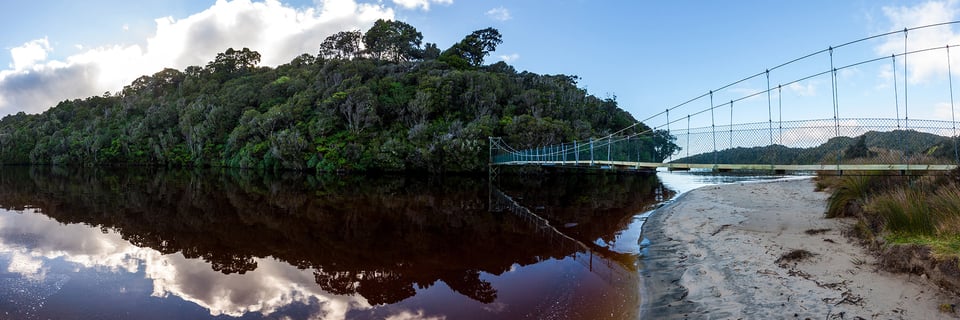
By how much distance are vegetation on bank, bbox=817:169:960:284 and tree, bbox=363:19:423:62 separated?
4951 centimetres

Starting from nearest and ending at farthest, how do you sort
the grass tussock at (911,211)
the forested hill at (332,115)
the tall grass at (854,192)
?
the grass tussock at (911,211), the tall grass at (854,192), the forested hill at (332,115)

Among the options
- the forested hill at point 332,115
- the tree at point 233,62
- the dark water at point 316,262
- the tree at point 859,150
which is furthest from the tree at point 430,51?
the tree at point 859,150

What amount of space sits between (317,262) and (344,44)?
5263 cm

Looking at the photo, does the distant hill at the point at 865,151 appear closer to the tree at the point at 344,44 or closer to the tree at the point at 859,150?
the tree at the point at 859,150

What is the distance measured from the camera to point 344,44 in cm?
5466

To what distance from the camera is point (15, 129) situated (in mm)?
51875

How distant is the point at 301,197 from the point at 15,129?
199 ft

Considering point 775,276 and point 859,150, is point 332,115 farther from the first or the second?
point 775,276

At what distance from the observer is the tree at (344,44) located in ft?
179

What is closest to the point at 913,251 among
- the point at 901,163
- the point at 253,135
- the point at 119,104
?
the point at 901,163

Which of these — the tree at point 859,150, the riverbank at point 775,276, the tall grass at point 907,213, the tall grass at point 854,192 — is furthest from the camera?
the tree at point 859,150

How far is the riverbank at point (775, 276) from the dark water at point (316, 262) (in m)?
0.46

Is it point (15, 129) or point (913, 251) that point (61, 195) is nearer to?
point (913, 251)

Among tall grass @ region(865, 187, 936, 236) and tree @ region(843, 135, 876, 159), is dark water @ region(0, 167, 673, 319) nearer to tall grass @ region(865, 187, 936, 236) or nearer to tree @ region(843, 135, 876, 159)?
tall grass @ region(865, 187, 936, 236)
